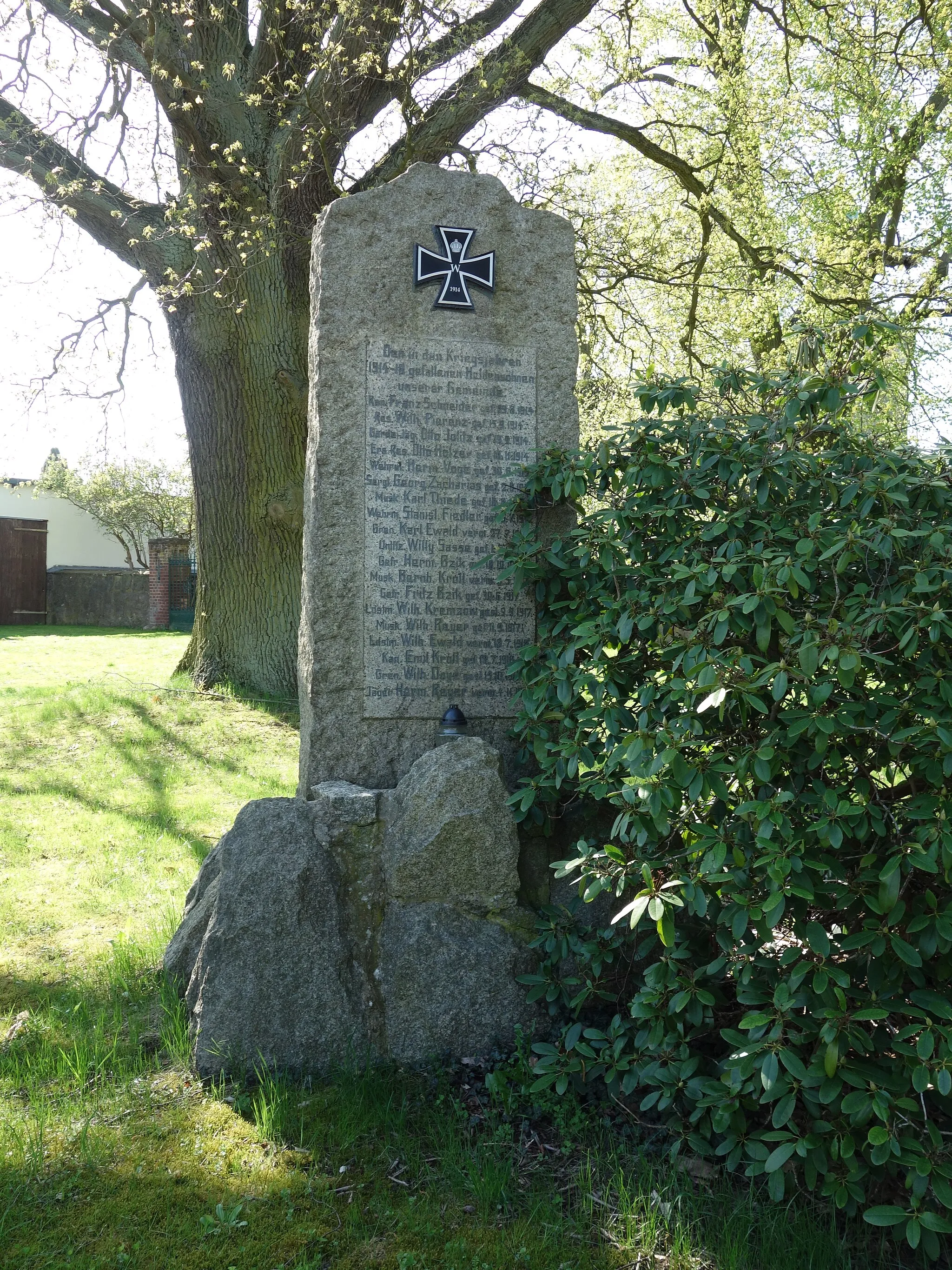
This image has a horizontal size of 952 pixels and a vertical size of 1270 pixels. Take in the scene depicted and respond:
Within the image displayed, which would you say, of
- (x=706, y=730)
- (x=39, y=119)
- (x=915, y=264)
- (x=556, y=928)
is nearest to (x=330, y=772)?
(x=556, y=928)

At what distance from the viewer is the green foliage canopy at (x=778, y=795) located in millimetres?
2531

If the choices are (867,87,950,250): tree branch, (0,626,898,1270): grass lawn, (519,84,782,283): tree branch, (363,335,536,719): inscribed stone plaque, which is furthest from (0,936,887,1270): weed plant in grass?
(867,87,950,250): tree branch

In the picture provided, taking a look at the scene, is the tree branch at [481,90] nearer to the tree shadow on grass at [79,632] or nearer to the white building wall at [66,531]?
the tree shadow on grass at [79,632]

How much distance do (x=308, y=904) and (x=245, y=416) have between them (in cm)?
652

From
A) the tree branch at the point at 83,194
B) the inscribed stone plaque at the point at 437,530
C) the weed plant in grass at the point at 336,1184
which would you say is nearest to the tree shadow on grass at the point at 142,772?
the inscribed stone plaque at the point at 437,530

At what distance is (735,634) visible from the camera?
9.57ft

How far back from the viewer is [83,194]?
9.00 metres

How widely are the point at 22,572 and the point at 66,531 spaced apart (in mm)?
15131

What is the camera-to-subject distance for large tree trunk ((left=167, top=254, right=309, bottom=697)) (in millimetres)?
9195

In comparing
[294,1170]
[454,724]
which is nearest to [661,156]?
[454,724]

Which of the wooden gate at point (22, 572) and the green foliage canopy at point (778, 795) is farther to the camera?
the wooden gate at point (22, 572)

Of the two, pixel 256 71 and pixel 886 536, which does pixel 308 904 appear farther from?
pixel 256 71

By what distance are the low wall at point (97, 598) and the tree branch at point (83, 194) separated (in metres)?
16.4

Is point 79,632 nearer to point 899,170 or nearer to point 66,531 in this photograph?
point 899,170
